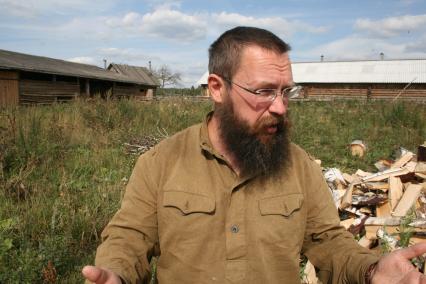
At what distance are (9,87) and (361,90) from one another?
105 ft

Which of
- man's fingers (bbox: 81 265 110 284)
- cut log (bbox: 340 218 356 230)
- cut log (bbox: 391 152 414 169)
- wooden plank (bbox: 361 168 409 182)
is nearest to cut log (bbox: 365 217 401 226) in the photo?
cut log (bbox: 340 218 356 230)

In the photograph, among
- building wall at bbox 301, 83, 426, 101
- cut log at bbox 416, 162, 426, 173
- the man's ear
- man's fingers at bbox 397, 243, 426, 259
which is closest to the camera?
man's fingers at bbox 397, 243, 426, 259

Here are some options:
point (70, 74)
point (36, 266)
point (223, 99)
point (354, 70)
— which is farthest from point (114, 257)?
point (354, 70)

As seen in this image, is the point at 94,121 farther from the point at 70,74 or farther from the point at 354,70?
the point at 354,70

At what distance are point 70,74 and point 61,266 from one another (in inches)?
889

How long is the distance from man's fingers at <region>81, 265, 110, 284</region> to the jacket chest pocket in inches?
34.8

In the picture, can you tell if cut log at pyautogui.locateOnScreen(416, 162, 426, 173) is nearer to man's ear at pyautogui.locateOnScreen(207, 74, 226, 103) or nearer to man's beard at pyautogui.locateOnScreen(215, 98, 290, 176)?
man's beard at pyautogui.locateOnScreen(215, 98, 290, 176)

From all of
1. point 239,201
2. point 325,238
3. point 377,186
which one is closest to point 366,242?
point 377,186

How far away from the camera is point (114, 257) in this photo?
192 cm

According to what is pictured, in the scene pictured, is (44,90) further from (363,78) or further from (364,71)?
(364,71)

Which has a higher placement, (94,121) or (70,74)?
(70,74)

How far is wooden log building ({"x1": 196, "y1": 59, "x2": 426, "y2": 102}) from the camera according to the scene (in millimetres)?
37594

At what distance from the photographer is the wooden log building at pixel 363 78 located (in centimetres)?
3759

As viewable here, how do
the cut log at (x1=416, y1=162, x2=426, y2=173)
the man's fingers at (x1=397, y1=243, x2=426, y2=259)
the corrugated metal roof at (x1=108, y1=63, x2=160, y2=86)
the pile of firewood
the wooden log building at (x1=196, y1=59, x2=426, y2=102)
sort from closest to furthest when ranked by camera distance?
the man's fingers at (x1=397, y1=243, x2=426, y2=259) < the pile of firewood < the cut log at (x1=416, y1=162, x2=426, y2=173) < the wooden log building at (x1=196, y1=59, x2=426, y2=102) < the corrugated metal roof at (x1=108, y1=63, x2=160, y2=86)
